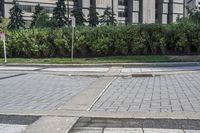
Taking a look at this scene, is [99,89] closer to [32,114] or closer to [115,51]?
[32,114]

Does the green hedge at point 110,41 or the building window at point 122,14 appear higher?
the building window at point 122,14

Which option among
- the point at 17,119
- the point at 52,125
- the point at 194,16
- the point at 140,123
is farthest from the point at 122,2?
the point at 52,125

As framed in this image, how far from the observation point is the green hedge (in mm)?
23203

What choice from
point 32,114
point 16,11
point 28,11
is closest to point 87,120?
point 32,114

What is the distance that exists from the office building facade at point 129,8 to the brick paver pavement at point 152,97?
63.8 meters

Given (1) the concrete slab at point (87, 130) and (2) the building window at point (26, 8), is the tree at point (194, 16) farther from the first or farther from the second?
A: (2) the building window at point (26, 8)

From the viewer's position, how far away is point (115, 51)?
24281 millimetres

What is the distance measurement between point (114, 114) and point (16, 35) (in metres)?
19.9

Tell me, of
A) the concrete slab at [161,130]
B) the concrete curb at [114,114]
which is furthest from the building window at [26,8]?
the concrete slab at [161,130]

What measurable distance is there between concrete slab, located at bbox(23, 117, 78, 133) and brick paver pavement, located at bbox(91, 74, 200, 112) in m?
1.17

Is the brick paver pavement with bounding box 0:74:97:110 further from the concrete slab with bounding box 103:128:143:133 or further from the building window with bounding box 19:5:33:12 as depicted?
the building window with bounding box 19:5:33:12

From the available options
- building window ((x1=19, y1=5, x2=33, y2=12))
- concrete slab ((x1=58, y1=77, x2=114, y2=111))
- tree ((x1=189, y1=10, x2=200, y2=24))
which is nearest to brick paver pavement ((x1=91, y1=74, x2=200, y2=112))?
concrete slab ((x1=58, y1=77, x2=114, y2=111))

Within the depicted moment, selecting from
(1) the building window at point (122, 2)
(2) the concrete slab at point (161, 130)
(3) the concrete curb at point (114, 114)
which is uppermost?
(1) the building window at point (122, 2)

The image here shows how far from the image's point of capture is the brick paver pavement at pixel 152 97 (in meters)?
7.88
